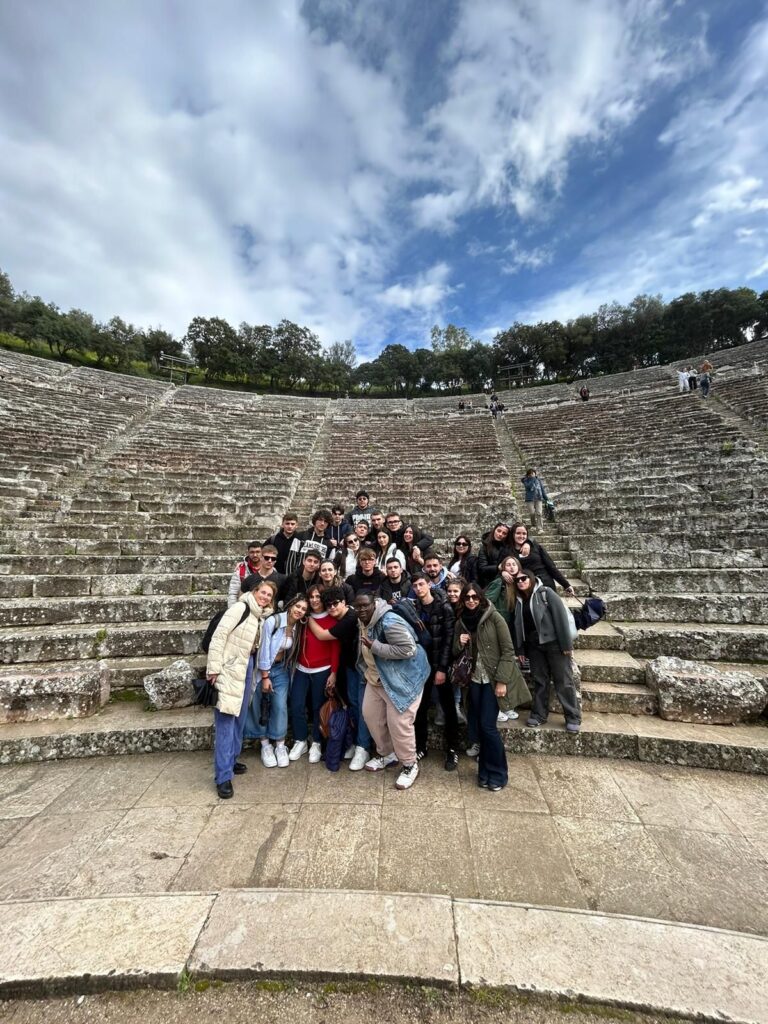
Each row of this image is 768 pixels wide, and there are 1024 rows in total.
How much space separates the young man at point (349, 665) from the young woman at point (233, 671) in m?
0.50

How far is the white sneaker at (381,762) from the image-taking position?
11.4ft

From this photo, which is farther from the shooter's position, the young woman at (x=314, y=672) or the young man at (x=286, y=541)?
the young man at (x=286, y=541)

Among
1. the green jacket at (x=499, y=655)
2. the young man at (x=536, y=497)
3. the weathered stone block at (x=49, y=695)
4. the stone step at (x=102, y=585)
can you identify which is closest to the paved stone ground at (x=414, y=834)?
the weathered stone block at (x=49, y=695)

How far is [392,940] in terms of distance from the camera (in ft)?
6.55

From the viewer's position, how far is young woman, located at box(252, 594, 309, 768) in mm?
3553

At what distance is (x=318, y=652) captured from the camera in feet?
12.0

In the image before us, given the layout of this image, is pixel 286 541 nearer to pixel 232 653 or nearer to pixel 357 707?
pixel 232 653

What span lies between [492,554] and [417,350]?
1954 inches

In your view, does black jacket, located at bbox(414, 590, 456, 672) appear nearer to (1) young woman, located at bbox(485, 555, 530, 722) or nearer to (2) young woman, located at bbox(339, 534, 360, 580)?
(1) young woman, located at bbox(485, 555, 530, 722)

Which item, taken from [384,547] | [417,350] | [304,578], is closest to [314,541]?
[384,547]

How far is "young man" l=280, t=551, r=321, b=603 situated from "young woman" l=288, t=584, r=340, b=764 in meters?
0.36

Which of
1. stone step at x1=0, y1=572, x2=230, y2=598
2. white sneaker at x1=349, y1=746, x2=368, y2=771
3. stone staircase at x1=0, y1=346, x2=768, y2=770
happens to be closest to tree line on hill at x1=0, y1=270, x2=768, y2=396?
stone staircase at x1=0, y1=346, x2=768, y2=770

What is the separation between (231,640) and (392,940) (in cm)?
220

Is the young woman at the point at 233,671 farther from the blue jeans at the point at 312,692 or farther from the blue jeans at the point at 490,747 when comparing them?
the blue jeans at the point at 490,747
